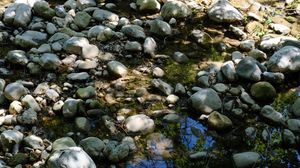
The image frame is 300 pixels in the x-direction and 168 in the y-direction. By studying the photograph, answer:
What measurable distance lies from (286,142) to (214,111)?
2.41 ft

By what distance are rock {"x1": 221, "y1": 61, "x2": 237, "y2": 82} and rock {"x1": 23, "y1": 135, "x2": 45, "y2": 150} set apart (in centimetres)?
213

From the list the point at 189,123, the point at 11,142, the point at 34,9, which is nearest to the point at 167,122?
the point at 189,123

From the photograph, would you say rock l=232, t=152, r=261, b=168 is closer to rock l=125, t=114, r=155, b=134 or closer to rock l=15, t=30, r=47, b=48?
rock l=125, t=114, r=155, b=134

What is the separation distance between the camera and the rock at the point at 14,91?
4.45 m

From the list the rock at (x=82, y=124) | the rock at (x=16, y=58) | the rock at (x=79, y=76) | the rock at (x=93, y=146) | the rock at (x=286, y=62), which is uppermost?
the rock at (x=286, y=62)

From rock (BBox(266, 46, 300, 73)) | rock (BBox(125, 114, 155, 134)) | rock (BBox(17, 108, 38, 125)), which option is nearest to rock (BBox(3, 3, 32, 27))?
rock (BBox(17, 108, 38, 125))

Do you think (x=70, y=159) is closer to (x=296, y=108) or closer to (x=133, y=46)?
(x=133, y=46)

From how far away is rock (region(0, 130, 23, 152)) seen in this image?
12.7 ft

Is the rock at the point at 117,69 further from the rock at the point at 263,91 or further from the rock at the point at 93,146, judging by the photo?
the rock at the point at 263,91

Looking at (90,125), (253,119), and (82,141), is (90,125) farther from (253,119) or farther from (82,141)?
(253,119)

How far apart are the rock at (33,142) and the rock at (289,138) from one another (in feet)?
7.31

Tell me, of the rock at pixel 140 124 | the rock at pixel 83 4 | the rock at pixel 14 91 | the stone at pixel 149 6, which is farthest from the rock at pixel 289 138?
the rock at pixel 83 4

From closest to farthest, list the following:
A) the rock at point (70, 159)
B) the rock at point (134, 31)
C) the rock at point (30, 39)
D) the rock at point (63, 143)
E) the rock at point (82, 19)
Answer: the rock at point (70, 159)
the rock at point (63, 143)
the rock at point (30, 39)
the rock at point (134, 31)
the rock at point (82, 19)

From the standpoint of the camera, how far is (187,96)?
15.5 ft
